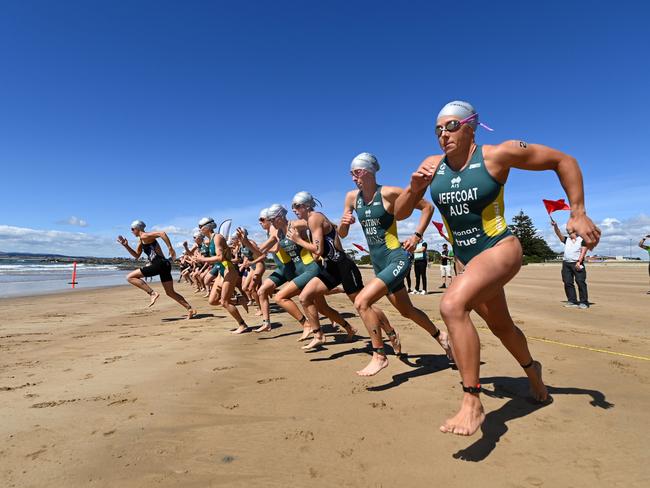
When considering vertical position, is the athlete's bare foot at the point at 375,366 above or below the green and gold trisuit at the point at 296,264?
below

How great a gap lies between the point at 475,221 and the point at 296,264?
4.03m

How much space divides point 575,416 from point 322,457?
188 centimetres

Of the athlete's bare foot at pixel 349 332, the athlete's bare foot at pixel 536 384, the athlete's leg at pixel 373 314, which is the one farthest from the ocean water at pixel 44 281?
the athlete's bare foot at pixel 536 384

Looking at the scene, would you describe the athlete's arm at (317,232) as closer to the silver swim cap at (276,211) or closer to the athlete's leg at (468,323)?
the silver swim cap at (276,211)

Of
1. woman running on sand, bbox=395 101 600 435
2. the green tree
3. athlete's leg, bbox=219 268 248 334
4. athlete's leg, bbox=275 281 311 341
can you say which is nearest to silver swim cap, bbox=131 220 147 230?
Answer: athlete's leg, bbox=219 268 248 334

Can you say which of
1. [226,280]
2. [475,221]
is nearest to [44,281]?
[226,280]

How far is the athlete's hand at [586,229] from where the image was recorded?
220 cm

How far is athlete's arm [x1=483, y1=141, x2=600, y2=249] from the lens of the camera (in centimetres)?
224

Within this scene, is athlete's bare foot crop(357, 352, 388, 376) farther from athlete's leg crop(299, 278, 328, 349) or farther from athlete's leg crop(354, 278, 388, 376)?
athlete's leg crop(299, 278, 328, 349)

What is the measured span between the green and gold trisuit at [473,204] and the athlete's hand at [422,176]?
95mm

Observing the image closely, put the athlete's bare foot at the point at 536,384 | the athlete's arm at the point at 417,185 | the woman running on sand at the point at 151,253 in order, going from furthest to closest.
Answer: the woman running on sand at the point at 151,253, the athlete's bare foot at the point at 536,384, the athlete's arm at the point at 417,185

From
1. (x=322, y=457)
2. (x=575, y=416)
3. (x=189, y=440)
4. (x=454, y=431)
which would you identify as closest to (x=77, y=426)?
(x=189, y=440)

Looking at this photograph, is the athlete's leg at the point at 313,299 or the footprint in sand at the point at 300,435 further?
the athlete's leg at the point at 313,299

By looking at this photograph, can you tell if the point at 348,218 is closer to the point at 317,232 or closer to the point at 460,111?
the point at 317,232
